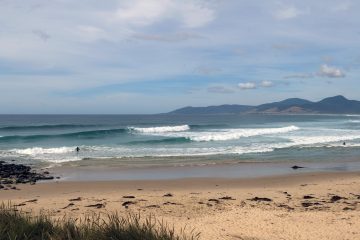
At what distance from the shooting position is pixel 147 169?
18484mm

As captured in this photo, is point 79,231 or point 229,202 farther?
point 229,202

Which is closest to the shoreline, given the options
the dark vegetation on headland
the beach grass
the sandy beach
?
the dark vegetation on headland

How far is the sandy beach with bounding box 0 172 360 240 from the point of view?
338 inches

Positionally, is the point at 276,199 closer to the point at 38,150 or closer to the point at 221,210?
the point at 221,210

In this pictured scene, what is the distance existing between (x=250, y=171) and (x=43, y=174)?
26.3ft

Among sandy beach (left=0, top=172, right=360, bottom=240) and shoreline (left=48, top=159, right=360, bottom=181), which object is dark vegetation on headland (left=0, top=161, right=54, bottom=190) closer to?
shoreline (left=48, top=159, right=360, bottom=181)

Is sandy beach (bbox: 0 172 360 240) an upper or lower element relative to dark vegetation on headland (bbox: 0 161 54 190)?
lower

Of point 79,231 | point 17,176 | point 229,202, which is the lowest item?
point 229,202

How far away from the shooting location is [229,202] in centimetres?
1127

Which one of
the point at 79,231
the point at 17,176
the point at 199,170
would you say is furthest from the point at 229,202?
the point at 17,176

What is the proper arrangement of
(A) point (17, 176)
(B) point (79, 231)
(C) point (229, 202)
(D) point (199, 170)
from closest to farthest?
(B) point (79, 231)
(C) point (229, 202)
(A) point (17, 176)
(D) point (199, 170)

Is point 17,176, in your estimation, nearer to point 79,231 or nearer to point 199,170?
point 199,170

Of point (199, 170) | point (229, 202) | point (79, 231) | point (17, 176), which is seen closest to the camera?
point (79, 231)

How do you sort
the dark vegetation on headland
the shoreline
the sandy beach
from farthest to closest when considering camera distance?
the shoreline, the dark vegetation on headland, the sandy beach
